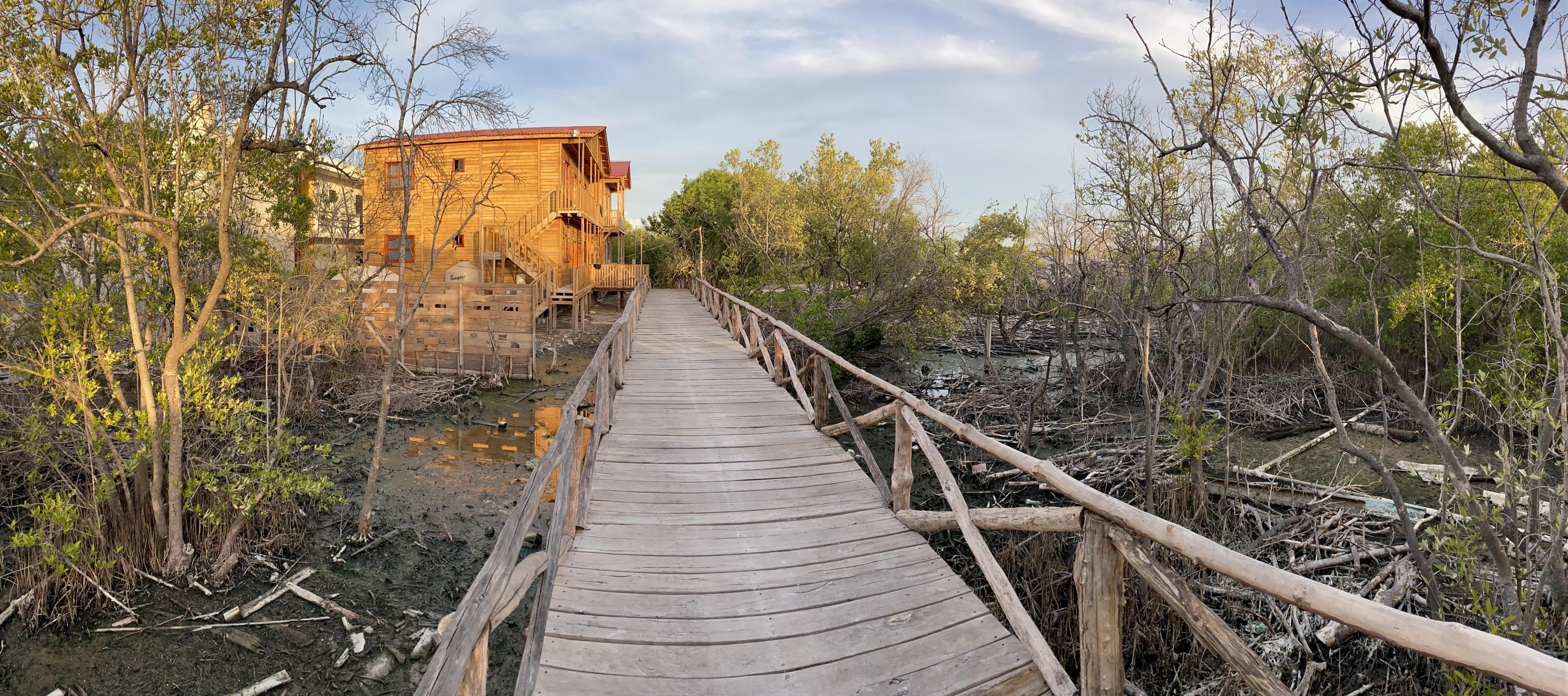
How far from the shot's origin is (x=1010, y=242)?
4409cm

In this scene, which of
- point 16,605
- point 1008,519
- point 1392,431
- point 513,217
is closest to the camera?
point 1008,519

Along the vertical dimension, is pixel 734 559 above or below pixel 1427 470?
above

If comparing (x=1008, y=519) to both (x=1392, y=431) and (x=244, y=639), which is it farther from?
(x=1392, y=431)

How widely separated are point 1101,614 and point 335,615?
21.3ft

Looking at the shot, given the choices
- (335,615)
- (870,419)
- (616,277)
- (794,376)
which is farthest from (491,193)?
(870,419)

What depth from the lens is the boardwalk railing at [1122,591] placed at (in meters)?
1.70

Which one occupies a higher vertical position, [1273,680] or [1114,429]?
[1273,680]

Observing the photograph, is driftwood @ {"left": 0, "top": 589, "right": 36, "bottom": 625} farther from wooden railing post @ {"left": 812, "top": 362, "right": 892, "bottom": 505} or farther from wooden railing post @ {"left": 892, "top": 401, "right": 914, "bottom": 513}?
wooden railing post @ {"left": 892, "top": 401, "right": 914, "bottom": 513}

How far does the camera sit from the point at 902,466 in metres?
4.91

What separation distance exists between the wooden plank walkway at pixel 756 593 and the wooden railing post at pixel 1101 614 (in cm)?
27

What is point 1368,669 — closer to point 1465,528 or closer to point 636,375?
point 1465,528

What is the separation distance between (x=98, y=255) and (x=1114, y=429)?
14.0 metres

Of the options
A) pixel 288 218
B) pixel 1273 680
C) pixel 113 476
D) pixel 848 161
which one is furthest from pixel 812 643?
pixel 848 161

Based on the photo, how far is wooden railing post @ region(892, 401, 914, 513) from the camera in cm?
489
